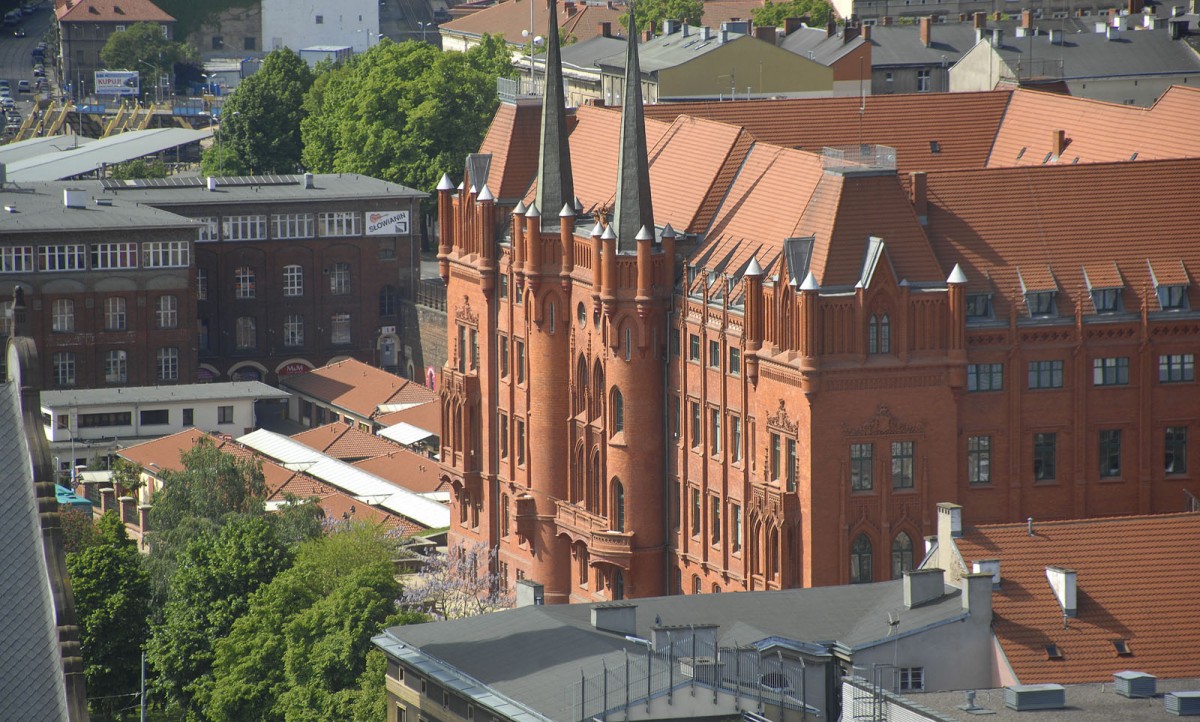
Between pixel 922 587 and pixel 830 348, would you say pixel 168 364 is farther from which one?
Answer: pixel 922 587

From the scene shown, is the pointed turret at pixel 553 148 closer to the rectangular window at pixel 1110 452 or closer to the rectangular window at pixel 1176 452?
the rectangular window at pixel 1110 452

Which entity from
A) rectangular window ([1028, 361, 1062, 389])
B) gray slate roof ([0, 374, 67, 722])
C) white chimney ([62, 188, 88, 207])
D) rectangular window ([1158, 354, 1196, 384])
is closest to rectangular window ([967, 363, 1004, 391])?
rectangular window ([1028, 361, 1062, 389])

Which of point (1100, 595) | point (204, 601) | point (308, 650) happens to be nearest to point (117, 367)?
point (204, 601)

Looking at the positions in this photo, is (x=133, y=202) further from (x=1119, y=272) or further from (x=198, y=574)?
(x=1119, y=272)

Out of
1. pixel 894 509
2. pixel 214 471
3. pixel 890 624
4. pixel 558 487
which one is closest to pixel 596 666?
pixel 890 624

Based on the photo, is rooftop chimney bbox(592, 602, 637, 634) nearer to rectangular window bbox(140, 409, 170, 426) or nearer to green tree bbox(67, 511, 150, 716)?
green tree bbox(67, 511, 150, 716)

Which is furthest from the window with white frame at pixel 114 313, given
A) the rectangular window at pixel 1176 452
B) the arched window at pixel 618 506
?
the rectangular window at pixel 1176 452
